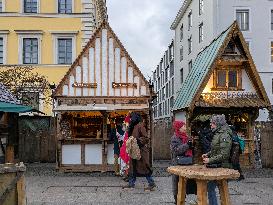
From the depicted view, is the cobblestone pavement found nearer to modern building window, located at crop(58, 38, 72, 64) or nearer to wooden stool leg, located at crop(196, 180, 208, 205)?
wooden stool leg, located at crop(196, 180, 208, 205)

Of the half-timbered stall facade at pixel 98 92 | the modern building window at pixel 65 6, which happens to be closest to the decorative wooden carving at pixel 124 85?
the half-timbered stall facade at pixel 98 92

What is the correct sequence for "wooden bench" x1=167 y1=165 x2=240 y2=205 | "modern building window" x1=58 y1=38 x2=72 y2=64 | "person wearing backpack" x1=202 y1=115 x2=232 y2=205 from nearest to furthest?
"wooden bench" x1=167 y1=165 x2=240 y2=205 → "person wearing backpack" x1=202 y1=115 x2=232 y2=205 → "modern building window" x1=58 y1=38 x2=72 y2=64

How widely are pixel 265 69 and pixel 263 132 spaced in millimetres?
18899

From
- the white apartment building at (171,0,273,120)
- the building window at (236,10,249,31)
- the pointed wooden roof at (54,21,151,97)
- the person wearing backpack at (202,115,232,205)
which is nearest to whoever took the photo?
the person wearing backpack at (202,115,232,205)

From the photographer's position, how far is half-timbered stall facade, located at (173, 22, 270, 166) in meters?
18.3

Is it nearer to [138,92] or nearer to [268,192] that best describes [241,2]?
[138,92]

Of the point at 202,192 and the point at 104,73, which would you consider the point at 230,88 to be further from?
the point at 202,192

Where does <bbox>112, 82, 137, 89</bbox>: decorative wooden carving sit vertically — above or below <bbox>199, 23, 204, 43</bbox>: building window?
below

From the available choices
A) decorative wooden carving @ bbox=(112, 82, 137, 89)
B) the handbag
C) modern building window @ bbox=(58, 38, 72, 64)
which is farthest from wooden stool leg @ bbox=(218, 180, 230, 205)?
modern building window @ bbox=(58, 38, 72, 64)

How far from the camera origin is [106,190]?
12.7 meters

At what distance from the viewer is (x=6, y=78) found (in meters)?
23.2

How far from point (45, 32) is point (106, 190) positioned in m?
18.8

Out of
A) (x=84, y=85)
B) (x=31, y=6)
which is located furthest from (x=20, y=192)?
(x=31, y=6)

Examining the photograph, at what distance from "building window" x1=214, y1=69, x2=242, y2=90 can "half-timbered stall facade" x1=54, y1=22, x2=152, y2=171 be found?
3566 mm
